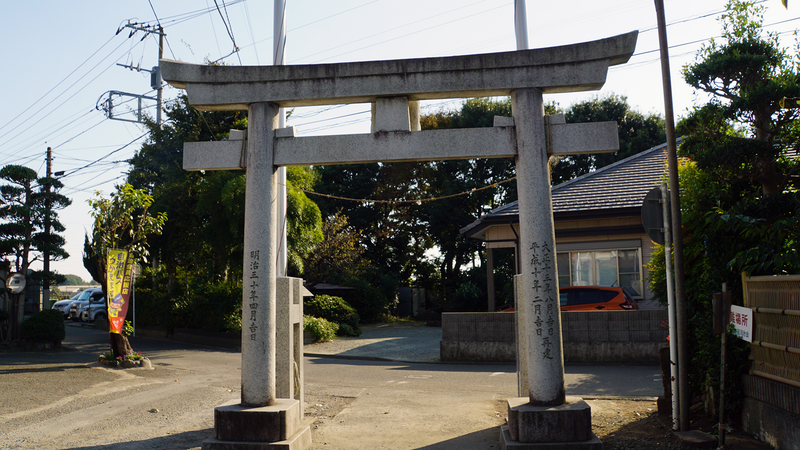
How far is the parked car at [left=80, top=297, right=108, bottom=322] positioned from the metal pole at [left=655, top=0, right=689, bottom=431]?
27.5m

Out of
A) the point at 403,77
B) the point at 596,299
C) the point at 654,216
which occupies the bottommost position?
the point at 596,299

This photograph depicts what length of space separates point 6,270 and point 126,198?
7.06 metres

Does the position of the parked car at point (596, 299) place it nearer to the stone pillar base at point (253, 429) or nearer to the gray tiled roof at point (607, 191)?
the gray tiled roof at point (607, 191)

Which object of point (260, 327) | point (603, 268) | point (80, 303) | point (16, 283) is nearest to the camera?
point (260, 327)

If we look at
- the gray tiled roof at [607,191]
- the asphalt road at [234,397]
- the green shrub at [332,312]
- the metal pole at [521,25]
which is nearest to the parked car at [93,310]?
the green shrub at [332,312]

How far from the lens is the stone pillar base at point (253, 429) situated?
6.25m

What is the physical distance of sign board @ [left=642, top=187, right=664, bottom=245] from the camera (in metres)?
7.15

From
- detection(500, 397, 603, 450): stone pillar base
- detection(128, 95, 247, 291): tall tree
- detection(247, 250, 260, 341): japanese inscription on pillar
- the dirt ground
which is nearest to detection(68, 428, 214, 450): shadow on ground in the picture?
detection(247, 250, 260, 341): japanese inscription on pillar

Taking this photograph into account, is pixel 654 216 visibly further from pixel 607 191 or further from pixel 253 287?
pixel 607 191

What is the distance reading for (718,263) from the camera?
6973 mm

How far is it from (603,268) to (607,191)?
94.6 inches

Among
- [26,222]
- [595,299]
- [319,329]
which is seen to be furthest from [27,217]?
[595,299]

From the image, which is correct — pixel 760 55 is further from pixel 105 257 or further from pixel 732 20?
pixel 105 257

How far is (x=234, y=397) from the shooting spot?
1015cm
